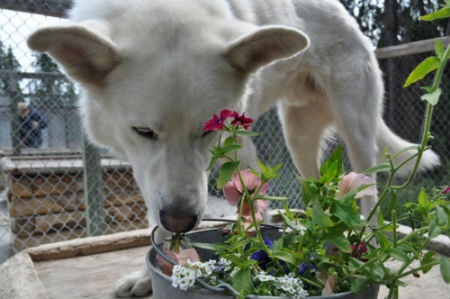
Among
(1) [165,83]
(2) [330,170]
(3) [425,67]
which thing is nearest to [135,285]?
(1) [165,83]

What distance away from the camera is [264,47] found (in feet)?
4.17

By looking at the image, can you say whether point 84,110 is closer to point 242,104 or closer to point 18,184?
point 242,104

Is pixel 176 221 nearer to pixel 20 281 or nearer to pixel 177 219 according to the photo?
pixel 177 219

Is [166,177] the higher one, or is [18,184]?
[166,177]

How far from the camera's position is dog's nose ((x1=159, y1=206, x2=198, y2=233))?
3.45ft

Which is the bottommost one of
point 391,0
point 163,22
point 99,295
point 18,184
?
point 18,184

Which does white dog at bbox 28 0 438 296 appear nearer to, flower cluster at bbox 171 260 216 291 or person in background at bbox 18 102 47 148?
flower cluster at bbox 171 260 216 291

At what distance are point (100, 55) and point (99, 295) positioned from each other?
0.93 meters

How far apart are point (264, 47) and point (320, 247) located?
718 mm

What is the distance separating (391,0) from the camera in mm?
6750

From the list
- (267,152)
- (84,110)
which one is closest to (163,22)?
(84,110)

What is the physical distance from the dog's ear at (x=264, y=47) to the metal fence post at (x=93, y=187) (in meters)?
1.79

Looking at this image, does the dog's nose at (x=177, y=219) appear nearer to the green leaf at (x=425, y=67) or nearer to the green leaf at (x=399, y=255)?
the green leaf at (x=399, y=255)

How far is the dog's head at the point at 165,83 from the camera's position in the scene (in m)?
1.12
